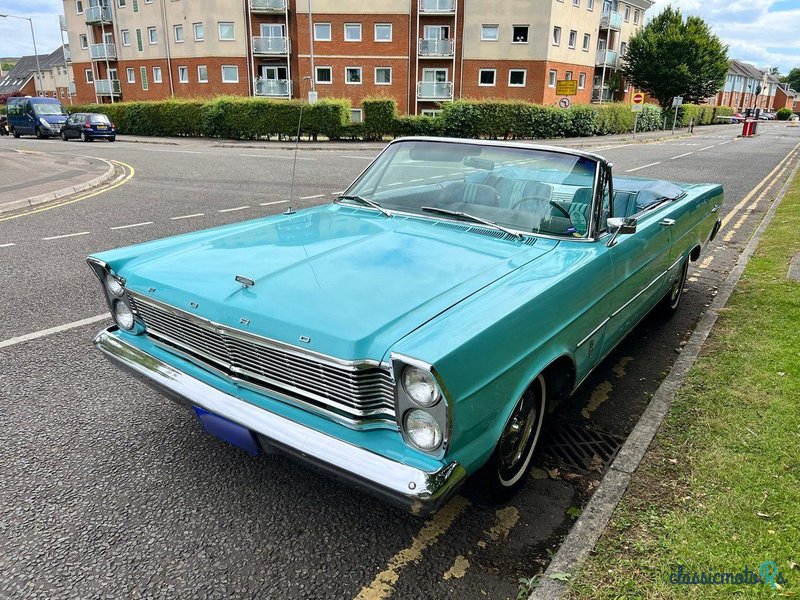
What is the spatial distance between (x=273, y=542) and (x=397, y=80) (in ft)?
136

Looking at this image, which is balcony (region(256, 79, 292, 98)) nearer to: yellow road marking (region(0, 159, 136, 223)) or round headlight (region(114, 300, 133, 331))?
yellow road marking (region(0, 159, 136, 223))

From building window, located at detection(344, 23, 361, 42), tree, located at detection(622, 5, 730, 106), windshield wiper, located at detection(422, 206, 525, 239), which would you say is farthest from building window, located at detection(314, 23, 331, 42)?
windshield wiper, located at detection(422, 206, 525, 239)

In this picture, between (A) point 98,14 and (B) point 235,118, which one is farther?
(A) point 98,14

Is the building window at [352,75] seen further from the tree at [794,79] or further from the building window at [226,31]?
the tree at [794,79]

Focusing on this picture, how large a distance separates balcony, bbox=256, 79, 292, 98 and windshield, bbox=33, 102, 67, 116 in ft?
41.3

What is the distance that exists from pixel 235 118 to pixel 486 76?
60.8ft

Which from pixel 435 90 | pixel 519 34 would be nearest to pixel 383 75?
pixel 435 90

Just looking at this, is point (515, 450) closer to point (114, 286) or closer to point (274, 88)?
point (114, 286)

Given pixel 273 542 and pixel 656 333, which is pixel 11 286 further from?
pixel 656 333

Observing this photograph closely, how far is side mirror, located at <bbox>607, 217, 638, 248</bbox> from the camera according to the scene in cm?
339

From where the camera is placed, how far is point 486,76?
40781 mm

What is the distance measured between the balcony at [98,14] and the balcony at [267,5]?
52.2 feet

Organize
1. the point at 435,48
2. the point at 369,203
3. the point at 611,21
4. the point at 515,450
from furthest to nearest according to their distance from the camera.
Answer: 1. the point at 611,21
2. the point at 435,48
3. the point at 369,203
4. the point at 515,450

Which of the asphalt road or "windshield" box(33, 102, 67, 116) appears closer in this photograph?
the asphalt road
